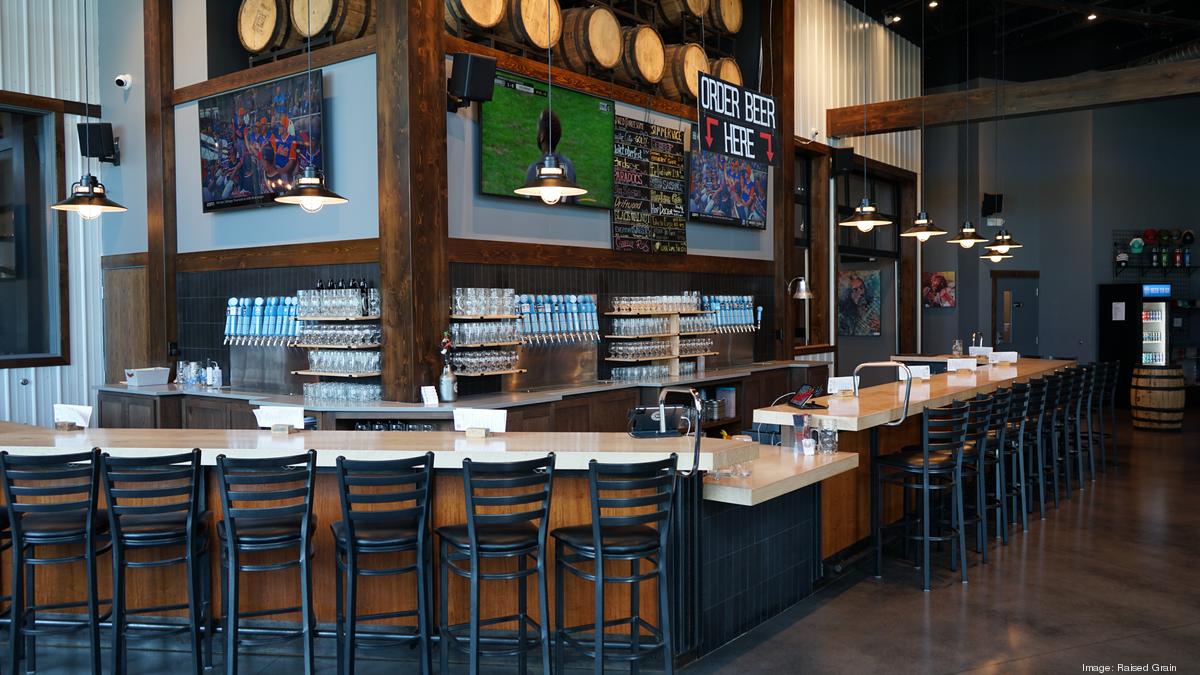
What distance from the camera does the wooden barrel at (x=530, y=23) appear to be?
7.32 metres

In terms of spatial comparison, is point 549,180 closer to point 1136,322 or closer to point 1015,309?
point 1015,309

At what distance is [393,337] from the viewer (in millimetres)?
6473

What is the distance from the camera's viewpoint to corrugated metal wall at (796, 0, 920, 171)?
11.5 meters

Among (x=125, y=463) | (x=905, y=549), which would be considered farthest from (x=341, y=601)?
(x=905, y=549)

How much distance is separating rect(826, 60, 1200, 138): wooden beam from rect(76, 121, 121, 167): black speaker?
880cm

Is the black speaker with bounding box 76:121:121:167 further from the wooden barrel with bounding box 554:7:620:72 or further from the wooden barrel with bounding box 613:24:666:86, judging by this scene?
the wooden barrel with bounding box 613:24:666:86

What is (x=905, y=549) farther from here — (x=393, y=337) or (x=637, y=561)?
(x=393, y=337)

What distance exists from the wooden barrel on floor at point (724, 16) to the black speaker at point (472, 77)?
162 inches

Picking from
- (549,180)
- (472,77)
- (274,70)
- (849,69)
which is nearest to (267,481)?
(549,180)

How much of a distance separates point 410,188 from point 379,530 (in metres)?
3.16

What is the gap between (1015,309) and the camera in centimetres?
1458

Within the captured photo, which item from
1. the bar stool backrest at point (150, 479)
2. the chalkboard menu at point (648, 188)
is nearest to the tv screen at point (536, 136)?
the chalkboard menu at point (648, 188)

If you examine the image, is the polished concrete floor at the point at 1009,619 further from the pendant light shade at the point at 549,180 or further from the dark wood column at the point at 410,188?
the pendant light shade at the point at 549,180

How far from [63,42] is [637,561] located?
838 centimetres
